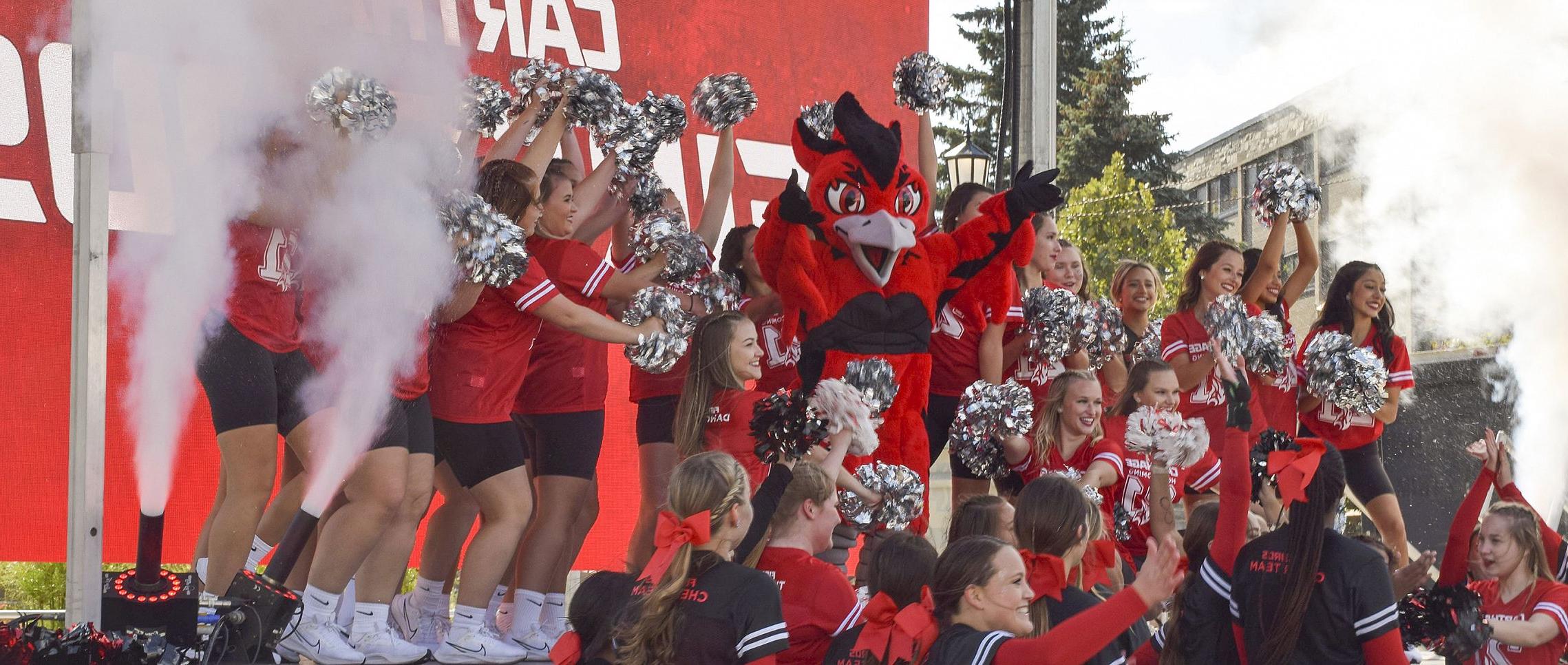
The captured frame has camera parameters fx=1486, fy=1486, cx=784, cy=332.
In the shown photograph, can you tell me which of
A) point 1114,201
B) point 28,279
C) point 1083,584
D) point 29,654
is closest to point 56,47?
point 28,279

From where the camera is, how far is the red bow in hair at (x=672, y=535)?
11.0 feet

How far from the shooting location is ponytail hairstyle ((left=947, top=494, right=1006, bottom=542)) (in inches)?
156

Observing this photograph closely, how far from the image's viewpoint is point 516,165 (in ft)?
15.8

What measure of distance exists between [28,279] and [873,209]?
3912 millimetres

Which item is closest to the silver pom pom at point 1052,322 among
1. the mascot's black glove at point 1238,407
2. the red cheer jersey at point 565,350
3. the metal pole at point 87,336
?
the red cheer jersey at point 565,350

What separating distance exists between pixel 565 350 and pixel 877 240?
1143 mm

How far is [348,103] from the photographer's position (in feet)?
14.5

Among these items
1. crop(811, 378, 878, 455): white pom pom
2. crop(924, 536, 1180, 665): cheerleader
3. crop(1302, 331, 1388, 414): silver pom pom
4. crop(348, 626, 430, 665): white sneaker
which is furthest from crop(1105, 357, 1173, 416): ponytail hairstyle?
crop(348, 626, 430, 665): white sneaker

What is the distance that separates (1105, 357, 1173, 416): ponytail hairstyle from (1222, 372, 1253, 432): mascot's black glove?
4.95 feet

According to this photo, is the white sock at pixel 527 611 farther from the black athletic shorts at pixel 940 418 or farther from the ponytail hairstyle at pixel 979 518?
the black athletic shorts at pixel 940 418

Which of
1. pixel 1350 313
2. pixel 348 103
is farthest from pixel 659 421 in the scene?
pixel 1350 313

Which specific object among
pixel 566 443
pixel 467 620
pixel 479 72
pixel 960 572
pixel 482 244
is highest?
pixel 479 72

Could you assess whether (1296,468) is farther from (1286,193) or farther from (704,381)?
(1286,193)

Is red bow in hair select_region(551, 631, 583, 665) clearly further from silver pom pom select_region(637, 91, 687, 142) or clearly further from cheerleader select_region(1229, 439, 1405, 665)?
silver pom pom select_region(637, 91, 687, 142)
